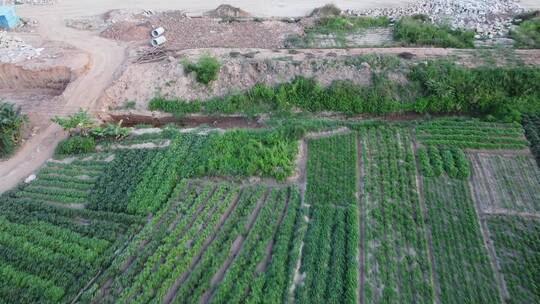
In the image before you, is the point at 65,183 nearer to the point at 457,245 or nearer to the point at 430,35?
the point at 457,245

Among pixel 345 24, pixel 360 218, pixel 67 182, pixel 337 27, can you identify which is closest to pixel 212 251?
pixel 360 218

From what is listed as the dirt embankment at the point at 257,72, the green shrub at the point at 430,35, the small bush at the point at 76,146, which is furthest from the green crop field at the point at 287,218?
the green shrub at the point at 430,35

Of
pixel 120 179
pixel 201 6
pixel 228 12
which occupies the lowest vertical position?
pixel 120 179

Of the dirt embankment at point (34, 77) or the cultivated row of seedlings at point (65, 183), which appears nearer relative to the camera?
the cultivated row of seedlings at point (65, 183)

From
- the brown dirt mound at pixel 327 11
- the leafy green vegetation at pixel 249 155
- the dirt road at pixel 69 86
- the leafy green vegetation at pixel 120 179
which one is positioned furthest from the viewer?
the brown dirt mound at pixel 327 11

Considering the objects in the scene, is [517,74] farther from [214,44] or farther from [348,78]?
[214,44]

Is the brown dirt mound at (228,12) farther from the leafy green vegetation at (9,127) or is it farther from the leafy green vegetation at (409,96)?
the leafy green vegetation at (9,127)
